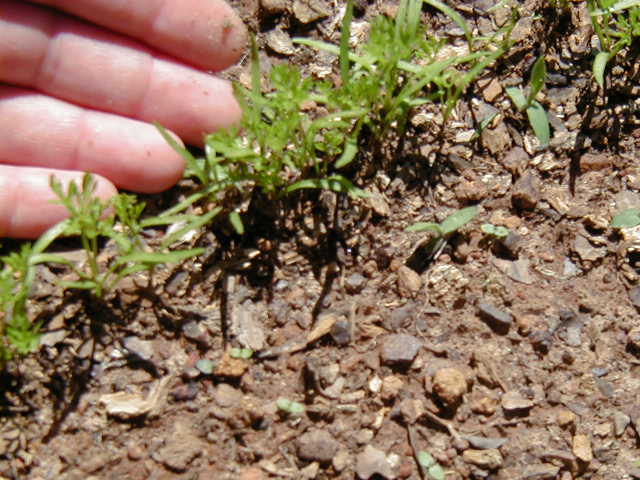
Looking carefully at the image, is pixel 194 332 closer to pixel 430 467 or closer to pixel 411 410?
pixel 411 410

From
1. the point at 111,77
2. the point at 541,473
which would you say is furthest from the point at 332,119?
the point at 541,473

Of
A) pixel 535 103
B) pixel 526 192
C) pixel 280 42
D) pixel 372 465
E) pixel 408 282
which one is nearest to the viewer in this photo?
pixel 372 465

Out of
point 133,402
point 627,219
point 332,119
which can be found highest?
point 332,119

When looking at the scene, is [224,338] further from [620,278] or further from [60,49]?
[620,278]

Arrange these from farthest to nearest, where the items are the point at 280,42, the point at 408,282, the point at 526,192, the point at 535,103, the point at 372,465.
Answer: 1. the point at 280,42
2. the point at 535,103
3. the point at 526,192
4. the point at 408,282
5. the point at 372,465


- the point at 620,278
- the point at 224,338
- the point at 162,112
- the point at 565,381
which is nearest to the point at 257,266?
the point at 224,338

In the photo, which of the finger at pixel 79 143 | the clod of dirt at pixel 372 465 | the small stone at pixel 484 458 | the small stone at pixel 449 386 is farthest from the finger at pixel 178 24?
the small stone at pixel 484 458

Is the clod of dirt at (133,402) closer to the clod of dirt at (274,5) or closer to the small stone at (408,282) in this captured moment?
the small stone at (408,282)
